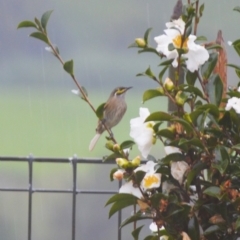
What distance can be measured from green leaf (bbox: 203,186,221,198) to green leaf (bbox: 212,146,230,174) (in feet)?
0.21

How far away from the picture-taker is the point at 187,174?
180cm

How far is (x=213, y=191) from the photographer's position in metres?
1.75

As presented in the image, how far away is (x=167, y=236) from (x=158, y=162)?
8.6 inches

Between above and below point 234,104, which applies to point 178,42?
above

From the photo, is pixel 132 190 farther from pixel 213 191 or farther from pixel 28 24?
pixel 28 24

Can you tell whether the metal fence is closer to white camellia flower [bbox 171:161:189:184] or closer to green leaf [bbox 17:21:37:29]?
green leaf [bbox 17:21:37:29]

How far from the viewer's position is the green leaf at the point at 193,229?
1823 millimetres

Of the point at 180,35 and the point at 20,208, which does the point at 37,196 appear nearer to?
the point at 20,208

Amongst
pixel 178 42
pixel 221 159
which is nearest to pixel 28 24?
pixel 178 42

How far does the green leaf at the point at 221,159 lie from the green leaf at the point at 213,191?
0.06 m

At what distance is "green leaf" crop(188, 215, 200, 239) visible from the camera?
1823 mm

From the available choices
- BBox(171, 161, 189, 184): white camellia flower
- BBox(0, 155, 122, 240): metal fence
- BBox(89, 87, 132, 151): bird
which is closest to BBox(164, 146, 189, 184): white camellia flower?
BBox(171, 161, 189, 184): white camellia flower

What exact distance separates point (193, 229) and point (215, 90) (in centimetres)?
38

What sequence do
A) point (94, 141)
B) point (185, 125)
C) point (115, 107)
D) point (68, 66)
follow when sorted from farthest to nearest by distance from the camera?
point (115, 107), point (94, 141), point (68, 66), point (185, 125)
